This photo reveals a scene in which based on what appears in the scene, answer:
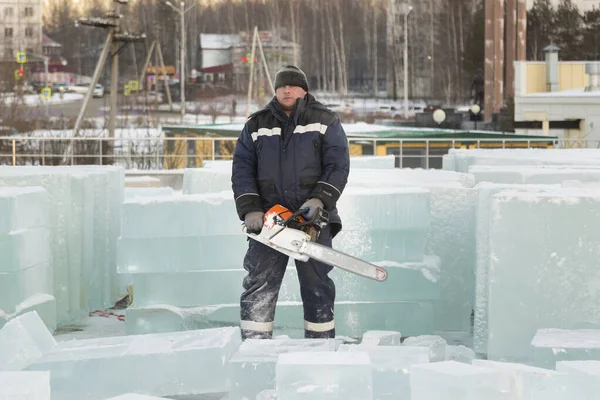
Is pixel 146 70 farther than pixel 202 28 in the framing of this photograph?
No

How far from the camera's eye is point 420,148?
2462 centimetres

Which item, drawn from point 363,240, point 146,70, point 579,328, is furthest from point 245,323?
point 146,70

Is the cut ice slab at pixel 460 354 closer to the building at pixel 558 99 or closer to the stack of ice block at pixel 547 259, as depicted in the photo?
the stack of ice block at pixel 547 259

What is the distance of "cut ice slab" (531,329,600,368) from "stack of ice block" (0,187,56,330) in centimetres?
297

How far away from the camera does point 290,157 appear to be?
4.91 m

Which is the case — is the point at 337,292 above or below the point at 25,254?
below

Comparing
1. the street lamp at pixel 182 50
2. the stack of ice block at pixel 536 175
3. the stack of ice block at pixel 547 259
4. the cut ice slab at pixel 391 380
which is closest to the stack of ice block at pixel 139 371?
the cut ice slab at pixel 391 380

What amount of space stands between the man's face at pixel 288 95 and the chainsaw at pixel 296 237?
1.57ft

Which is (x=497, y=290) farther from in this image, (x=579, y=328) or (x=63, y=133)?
(x=63, y=133)

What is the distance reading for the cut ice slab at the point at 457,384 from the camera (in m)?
3.02

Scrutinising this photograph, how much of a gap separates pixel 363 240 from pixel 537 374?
276 cm

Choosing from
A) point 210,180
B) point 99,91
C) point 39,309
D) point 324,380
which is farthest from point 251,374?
point 99,91

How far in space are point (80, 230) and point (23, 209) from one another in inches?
42.4

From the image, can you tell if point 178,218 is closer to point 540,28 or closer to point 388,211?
point 388,211
